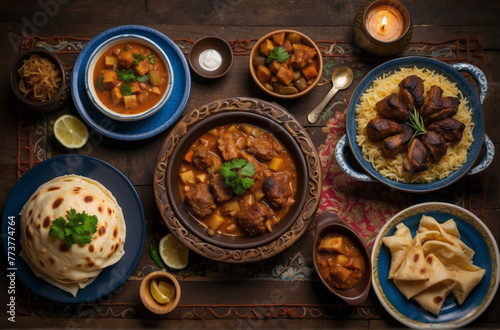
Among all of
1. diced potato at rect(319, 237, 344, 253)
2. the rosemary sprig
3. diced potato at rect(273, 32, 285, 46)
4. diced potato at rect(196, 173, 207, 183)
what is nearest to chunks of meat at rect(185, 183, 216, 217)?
diced potato at rect(196, 173, 207, 183)

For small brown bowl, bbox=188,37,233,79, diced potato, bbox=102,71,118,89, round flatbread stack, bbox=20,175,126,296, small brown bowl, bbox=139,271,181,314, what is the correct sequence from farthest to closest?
small brown bowl, bbox=188,37,233,79, diced potato, bbox=102,71,118,89, small brown bowl, bbox=139,271,181,314, round flatbread stack, bbox=20,175,126,296

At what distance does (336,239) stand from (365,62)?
7.09ft

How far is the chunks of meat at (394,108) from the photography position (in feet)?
14.8

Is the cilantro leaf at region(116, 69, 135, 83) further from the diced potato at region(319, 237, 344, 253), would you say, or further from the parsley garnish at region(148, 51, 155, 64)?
the diced potato at region(319, 237, 344, 253)

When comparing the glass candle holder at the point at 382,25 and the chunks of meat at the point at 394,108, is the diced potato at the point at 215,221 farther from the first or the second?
the glass candle holder at the point at 382,25

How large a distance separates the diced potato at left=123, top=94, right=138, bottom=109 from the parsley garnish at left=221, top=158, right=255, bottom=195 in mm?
1268

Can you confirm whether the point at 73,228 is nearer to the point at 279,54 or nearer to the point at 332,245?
the point at 332,245

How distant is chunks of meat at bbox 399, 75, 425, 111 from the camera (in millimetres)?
4562

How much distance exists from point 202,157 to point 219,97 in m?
0.97

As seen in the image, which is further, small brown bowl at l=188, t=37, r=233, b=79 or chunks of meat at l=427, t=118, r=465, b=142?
small brown bowl at l=188, t=37, r=233, b=79

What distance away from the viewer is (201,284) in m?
4.84

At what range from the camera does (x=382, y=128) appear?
4496mm

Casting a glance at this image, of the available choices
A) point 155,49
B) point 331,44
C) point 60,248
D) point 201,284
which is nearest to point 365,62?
point 331,44

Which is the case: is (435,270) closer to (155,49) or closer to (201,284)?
(201,284)
